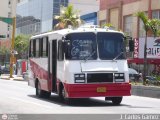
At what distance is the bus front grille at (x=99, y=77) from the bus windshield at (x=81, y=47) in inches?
27.7

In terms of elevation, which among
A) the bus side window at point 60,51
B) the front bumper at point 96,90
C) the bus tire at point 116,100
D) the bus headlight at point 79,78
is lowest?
the bus tire at point 116,100

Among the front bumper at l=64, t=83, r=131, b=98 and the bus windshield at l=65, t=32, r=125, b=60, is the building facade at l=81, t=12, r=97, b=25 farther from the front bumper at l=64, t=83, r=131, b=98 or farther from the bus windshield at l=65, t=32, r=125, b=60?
the front bumper at l=64, t=83, r=131, b=98

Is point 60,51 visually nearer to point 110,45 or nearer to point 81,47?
point 81,47

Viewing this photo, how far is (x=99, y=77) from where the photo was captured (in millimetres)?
19438

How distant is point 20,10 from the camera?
12350cm

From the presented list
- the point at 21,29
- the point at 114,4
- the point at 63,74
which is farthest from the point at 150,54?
the point at 21,29

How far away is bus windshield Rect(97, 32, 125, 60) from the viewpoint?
19.9 metres

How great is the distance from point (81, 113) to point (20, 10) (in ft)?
357

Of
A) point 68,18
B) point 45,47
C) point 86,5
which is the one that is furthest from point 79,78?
point 86,5

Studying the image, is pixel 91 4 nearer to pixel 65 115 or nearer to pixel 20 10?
pixel 20 10

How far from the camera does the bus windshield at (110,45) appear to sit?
1988 centimetres

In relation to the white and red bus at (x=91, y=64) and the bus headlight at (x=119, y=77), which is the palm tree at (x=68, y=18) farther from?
the bus headlight at (x=119, y=77)

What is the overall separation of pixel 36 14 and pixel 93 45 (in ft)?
296

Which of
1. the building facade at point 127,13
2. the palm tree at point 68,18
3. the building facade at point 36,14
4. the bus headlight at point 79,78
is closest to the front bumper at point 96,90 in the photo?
the bus headlight at point 79,78
